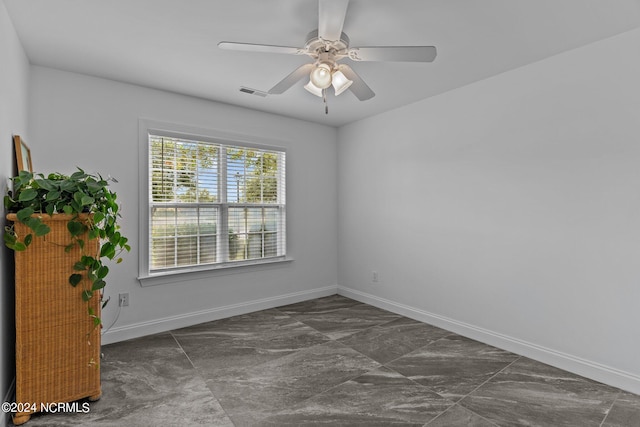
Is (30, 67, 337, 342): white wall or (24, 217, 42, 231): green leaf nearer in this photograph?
(24, 217, 42, 231): green leaf

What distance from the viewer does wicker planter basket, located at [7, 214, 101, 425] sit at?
1953 millimetres

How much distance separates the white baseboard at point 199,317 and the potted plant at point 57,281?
1056 mm

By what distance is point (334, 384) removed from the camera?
2.41 meters

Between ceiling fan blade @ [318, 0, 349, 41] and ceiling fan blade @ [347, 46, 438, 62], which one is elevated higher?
ceiling fan blade @ [318, 0, 349, 41]

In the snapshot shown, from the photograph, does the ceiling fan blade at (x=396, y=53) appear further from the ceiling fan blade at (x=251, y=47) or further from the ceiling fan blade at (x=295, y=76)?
the ceiling fan blade at (x=251, y=47)

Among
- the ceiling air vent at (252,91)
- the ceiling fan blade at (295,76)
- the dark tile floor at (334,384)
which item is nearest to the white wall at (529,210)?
the dark tile floor at (334,384)

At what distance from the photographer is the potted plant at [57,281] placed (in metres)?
1.95

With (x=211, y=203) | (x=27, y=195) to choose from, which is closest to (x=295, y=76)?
(x=27, y=195)

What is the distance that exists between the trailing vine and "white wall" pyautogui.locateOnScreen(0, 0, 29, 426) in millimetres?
135

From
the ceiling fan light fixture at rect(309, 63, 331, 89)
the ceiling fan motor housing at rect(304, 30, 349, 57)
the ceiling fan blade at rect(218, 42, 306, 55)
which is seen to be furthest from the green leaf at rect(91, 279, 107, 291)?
the ceiling fan motor housing at rect(304, 30, 349, 57)

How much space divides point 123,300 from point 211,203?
1.29 meters

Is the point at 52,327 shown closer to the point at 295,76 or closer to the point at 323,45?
the point at 295,76

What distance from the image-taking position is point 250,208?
13.5 ft

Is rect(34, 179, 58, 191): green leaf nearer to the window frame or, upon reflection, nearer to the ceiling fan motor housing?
the window frame
